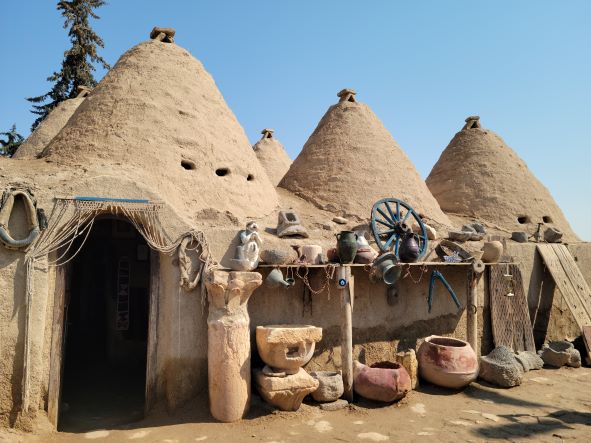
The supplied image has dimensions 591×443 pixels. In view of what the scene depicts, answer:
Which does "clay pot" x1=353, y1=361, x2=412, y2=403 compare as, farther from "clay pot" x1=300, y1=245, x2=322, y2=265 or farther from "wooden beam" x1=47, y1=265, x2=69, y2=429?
"wooden beam" x1=47, y1=265, x2=69, y2=429

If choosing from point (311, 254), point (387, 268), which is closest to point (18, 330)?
point (311, 254)

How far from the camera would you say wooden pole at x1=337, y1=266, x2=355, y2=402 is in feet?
18.3

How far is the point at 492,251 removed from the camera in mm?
7250

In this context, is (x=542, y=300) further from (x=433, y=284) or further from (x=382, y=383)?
(x=382, y=383)

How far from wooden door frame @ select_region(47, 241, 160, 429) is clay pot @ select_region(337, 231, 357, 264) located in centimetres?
240

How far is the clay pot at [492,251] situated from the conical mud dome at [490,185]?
180 inches

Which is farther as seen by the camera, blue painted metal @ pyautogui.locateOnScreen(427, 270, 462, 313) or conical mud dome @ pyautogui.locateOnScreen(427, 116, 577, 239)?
conical mud dome @ pyautogui.locateOnScreen(427, 116, 577, 239)

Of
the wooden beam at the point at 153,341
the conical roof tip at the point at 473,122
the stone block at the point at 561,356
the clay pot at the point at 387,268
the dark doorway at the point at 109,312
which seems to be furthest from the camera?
the conical roof tip at the point at 473,122

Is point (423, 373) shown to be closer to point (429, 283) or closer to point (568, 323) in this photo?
point (429, 283)

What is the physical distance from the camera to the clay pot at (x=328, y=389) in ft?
17.6

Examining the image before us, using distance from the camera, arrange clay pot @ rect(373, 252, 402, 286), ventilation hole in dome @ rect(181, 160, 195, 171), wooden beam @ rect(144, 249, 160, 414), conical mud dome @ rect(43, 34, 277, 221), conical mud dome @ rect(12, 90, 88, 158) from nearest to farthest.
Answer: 1. wooden beam @ rect(144, 249, 160, 414)
2. clay pot @ rect(373, 252, 402, 286)
3. conical mud dome @ rect(43, 34, 277, 221)
4. ventilation hole in dome @ rect(181, 160, 195, 171)
5. conical mud dome @ rect(12, 90, 88, 158)

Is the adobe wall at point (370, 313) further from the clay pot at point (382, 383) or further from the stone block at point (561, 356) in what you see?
the stone block at point (561, 356)

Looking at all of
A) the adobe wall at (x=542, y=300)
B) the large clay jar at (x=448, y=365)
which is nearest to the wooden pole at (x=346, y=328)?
the large clay jar at (x=448, y=365)

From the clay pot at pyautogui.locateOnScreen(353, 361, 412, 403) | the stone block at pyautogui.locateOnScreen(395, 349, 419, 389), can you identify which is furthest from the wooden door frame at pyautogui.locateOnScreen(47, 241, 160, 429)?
the stone block at pyautogui.locateOnScreen(395, 349, 419, 389)
